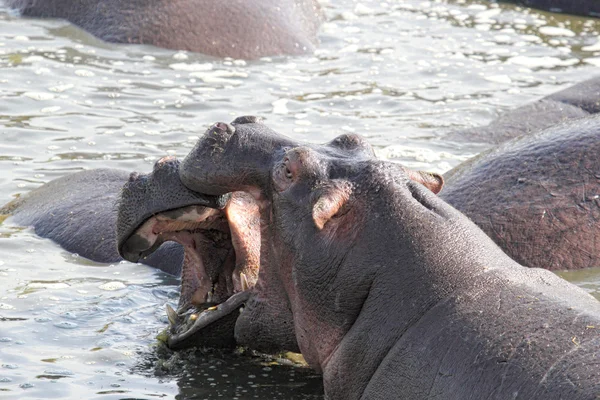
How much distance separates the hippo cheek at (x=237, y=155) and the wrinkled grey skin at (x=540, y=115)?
4406 mm

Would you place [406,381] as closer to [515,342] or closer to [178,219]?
[515,342]

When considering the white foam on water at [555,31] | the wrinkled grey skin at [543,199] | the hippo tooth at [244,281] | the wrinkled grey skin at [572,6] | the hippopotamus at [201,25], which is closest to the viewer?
the hippo tooth at [244,281]

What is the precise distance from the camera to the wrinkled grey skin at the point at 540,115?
8.84m

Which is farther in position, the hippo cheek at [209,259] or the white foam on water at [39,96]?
the white foam on water at [39,96]

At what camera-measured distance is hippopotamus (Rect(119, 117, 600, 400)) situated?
3930 millimetres

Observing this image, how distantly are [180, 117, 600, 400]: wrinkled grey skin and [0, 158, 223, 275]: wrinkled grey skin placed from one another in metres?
1.95

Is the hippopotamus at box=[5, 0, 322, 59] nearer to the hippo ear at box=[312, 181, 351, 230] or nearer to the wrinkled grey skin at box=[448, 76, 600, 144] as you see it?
the wrinkled grey skin at box=[448, 76, 600, 144]

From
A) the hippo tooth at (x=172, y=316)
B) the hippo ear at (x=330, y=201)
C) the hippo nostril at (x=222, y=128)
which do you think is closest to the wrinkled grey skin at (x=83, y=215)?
the hippo tooth at (x=172, y=316)

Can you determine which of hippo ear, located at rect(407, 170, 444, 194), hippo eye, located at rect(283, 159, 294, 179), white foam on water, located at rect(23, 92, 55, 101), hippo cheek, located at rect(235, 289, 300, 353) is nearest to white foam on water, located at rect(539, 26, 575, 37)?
white foam on water, located at rect(23, 92, 55, 101)

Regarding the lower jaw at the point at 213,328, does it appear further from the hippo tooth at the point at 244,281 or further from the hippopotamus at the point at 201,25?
the hippopotamus at the point at 201,25

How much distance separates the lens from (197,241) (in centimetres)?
532

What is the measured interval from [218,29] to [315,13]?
6.49ft


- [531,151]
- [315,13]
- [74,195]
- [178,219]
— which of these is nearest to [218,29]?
[315,13]

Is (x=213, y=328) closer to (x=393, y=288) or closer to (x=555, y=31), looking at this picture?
(x=393, y=288)
